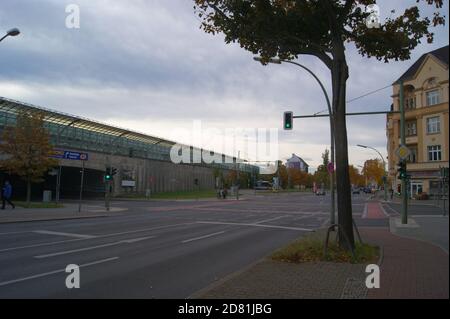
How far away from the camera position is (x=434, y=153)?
179 feet

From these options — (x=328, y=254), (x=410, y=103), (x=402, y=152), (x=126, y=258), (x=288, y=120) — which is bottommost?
(x=126, y=258)

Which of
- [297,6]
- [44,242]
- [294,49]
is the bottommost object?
[44,242]

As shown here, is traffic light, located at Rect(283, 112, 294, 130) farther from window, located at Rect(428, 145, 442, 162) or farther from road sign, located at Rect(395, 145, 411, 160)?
window, located at Rect(428, 145, 442, 162)

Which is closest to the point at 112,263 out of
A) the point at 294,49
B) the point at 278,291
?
the point at 278,291

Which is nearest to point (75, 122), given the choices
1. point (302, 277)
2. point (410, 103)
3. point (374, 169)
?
point (410, 103)

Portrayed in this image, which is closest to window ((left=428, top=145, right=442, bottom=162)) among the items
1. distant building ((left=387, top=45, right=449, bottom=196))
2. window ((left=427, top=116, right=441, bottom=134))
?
distant building ((left=387, top=45, right=449, bottom=196))

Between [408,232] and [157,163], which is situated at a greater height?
[157,163]

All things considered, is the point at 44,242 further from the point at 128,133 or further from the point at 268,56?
the point at 128,133

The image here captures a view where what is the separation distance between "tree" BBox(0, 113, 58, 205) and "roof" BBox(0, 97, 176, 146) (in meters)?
4.45

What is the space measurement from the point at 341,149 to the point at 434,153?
49678 mm

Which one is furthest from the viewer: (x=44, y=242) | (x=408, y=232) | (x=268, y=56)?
(x=408, y=232)

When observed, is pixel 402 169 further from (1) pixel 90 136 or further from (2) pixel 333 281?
(1) pixel 90 136

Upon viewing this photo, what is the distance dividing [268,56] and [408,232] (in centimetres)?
876
